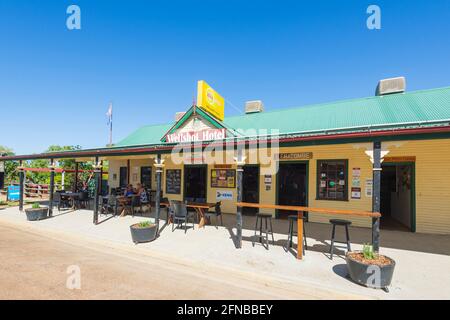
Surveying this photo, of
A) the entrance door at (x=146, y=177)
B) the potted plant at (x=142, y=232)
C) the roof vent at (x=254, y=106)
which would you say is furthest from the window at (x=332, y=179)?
the entrance door at (x=146, y=177)

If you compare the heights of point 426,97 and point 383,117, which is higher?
point 426,97

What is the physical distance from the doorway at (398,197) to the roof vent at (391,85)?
3.94 meters

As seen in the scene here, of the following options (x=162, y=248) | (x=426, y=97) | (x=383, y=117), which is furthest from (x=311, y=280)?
(x=426, y=97)

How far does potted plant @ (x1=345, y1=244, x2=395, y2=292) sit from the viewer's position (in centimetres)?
374

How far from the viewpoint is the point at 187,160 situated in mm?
12203

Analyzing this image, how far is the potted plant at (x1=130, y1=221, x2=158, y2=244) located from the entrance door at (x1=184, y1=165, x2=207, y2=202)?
5.41 meters

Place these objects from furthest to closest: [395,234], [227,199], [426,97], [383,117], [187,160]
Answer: [187,160], [227,199], [426,97], [383,117], [395,234]

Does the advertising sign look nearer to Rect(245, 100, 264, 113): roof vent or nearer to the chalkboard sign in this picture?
the chalkboard sign

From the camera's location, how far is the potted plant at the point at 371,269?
374 centimetres

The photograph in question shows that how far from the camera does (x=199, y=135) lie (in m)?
11.6

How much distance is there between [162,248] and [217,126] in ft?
23.3

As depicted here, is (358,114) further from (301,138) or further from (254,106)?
(301,138)

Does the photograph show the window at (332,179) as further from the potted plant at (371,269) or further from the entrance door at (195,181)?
the entrance door at (195,181)
